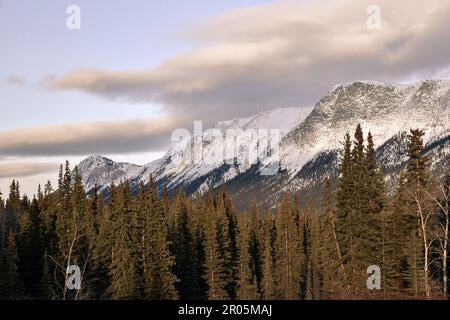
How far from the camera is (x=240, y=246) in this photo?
91.7 metres

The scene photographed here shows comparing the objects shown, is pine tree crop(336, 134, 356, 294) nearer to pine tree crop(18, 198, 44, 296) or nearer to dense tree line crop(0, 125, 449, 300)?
dense tree line crop(0, 125, 449, 300)

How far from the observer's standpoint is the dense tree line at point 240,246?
162 ft

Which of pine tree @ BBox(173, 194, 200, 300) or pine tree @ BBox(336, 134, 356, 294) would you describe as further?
pine tree @ BBox(173, 194, 200, 300)

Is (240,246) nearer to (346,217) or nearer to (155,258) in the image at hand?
(155,258)

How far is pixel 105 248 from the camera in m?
72.2

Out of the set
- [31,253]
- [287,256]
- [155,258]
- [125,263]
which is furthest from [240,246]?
[125,263]

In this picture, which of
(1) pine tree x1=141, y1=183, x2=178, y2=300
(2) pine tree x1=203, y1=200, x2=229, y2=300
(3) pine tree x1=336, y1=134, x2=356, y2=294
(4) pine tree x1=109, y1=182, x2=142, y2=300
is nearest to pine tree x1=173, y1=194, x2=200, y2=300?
(2) pine tree x1=203, y1=200, x2=229, y2=300

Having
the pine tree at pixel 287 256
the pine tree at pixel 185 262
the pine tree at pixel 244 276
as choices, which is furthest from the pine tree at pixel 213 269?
the pine tree at pixel 287 256

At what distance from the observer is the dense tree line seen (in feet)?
162

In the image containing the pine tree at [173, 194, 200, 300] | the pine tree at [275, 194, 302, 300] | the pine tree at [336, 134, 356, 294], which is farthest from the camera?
the pine tree at [275, 194, 302, 300]

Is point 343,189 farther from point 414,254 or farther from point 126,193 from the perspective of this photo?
point 126,193

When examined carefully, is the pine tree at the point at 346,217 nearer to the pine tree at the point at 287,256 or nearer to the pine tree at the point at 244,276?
the pine tree at the point at 244,276

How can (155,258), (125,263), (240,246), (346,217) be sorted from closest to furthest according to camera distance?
(346,217), (125,263), (155,258), (240,246)
